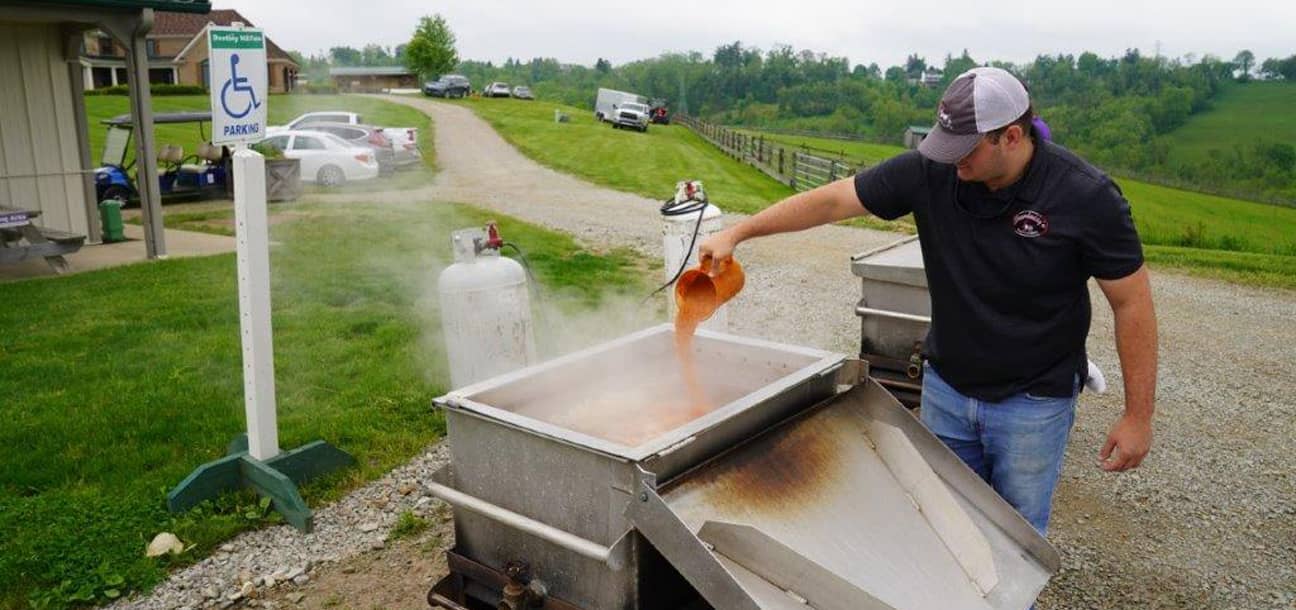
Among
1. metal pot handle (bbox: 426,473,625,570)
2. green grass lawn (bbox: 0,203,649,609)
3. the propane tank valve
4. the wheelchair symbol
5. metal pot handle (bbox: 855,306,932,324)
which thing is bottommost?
green grass lawn (bbox: 0,203,649,609)

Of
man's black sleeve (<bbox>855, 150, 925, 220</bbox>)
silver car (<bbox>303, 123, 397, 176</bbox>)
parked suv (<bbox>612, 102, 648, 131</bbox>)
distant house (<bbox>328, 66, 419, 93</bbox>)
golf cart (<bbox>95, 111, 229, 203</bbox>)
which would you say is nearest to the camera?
man's black sleeve (<bbox>855, 150, 925, 220</bbox>)

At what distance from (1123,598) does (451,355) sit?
3474mm

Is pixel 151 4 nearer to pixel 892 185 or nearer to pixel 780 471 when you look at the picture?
pixel 892 185

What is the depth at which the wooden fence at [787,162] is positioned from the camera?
2253cm

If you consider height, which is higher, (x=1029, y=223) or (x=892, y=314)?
(x=1029, y=223)

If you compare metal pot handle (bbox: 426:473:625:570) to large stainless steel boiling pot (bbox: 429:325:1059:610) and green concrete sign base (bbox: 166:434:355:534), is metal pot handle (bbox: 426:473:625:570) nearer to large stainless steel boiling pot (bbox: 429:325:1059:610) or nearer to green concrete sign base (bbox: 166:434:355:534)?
large stainless steel boiling pot (bbox: 429:325:1059:610)

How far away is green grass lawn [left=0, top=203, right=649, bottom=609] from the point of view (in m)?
4.09

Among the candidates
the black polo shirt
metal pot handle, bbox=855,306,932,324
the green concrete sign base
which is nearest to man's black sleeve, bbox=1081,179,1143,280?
the black polo shirt

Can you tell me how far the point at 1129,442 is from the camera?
2.78m

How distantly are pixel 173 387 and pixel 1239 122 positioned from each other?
261 ft

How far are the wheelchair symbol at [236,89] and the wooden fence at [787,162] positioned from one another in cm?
1700

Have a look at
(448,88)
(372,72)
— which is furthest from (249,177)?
(372,72)

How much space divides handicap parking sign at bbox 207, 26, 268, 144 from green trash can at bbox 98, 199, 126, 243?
8.62 metres

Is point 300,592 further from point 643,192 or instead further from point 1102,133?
point 1102,133
